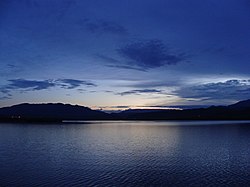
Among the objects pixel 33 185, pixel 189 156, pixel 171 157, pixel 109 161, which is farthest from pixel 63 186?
pixel 189 156

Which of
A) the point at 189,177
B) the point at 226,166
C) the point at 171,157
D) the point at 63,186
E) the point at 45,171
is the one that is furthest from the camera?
the point at 171,157

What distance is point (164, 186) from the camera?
20688 millimetres

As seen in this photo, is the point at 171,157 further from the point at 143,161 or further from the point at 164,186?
the point at 164,186

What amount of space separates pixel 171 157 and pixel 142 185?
13683 mm

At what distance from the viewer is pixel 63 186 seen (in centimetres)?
2050

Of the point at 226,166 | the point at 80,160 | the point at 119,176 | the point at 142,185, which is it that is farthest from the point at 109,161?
the point at 226,166

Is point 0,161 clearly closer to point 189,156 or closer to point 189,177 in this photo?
point 189,177

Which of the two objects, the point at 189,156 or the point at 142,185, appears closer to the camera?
the point at 142,185

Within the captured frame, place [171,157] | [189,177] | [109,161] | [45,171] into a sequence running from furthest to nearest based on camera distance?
[171,157] → [109,161] → [45,171] → [189,177]

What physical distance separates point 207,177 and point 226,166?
6014 millimetres

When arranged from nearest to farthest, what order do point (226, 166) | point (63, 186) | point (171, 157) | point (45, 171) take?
point (63, 186) < point (45, 171) < point (226, 166) < point (171, 157)

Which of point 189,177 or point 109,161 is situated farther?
point 109,161

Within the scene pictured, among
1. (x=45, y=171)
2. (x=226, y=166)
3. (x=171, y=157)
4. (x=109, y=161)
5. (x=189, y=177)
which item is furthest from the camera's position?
(x=171, y=157)

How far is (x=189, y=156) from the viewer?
34.8 metres
